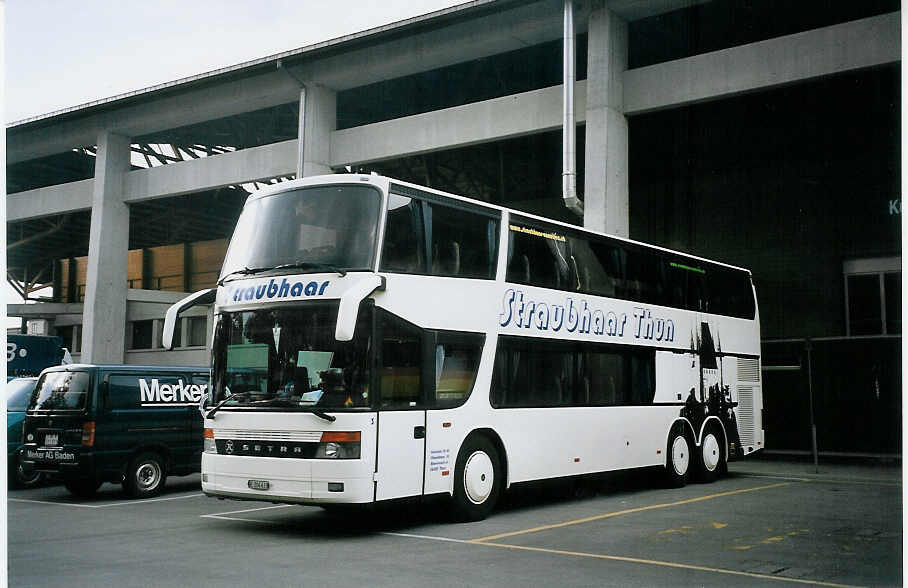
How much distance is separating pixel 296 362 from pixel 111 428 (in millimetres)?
5085

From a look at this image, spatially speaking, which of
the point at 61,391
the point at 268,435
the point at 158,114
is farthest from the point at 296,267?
the point at 158,114

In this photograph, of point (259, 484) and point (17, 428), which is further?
point (17, 428)

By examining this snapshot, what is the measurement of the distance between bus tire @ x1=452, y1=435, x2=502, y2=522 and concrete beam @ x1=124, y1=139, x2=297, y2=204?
50.3 ft

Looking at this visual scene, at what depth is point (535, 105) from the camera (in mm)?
21516

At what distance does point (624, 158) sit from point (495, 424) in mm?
9708

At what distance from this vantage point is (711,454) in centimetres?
1720

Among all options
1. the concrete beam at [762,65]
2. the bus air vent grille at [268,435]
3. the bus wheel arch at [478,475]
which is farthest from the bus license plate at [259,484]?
the concrete beam at [762,65]

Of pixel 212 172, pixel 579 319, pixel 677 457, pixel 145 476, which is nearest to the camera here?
pixel 579 319

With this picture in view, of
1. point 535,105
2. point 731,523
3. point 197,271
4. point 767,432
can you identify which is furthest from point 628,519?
point 197,271

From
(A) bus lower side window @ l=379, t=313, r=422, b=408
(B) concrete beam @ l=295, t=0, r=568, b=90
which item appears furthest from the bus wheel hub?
(B) concrete beam @ l=295, t=0, r=568, b=90

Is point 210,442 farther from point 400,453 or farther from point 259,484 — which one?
point 400,453

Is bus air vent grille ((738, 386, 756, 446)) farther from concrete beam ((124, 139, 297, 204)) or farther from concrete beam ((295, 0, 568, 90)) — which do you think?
concrete beam ((124, 139, 297, 204))

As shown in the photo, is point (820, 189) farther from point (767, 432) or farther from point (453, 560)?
point (453, 560)

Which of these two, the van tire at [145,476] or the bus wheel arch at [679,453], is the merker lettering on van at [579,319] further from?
the van tire at [145,476]
